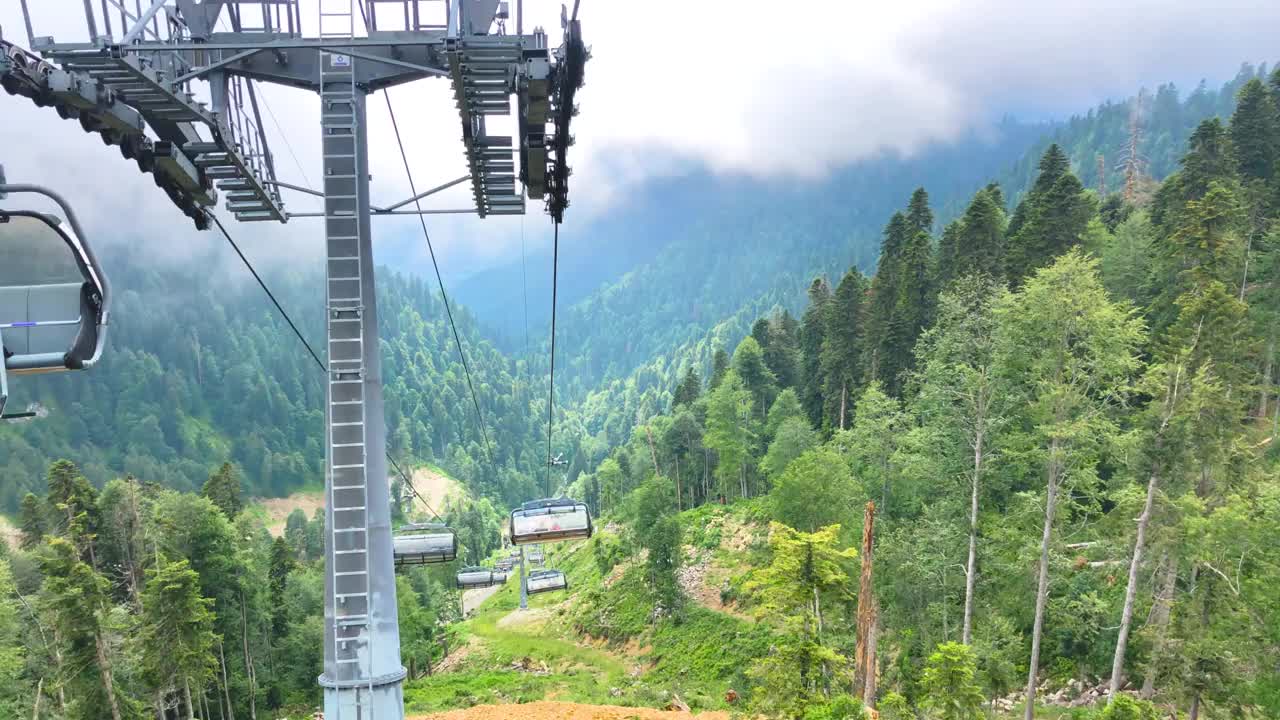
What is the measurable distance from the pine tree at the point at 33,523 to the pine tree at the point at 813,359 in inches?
2093

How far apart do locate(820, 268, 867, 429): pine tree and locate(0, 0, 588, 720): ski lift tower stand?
163 feet

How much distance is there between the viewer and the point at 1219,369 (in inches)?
973

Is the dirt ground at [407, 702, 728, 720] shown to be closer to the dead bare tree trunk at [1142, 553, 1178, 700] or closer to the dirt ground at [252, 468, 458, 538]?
the dead bare tree trunk at [1142, 553, 1178, 700]

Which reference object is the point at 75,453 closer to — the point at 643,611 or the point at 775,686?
the point at 643,611

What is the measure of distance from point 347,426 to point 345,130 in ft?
13.9

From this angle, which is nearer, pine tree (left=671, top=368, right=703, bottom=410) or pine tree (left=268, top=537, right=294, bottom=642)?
pine tree (left=268, top=537, right=294, bottom=642)

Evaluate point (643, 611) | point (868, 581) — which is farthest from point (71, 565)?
point (643, 611)

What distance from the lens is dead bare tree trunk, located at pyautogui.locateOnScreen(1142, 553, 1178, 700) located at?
A: 69.2ft

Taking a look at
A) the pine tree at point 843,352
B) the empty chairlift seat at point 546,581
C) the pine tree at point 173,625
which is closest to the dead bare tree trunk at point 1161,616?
the empty chairlift seat at point 546,581

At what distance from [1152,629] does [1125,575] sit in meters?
2.45

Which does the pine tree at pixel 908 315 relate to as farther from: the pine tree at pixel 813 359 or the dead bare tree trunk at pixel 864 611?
the dead bare tree trunk at pixel 864 611

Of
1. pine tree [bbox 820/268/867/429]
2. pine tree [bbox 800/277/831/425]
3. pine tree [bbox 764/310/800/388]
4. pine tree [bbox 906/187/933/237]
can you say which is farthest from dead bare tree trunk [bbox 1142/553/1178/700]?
pine tree [bbox 764/310/800/388]

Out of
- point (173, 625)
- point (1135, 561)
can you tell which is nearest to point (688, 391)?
point (173, 625)

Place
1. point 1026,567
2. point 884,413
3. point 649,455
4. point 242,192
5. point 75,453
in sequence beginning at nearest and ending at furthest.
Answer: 1. point 242,192
2. point 1026,567
3. point 884,413
4. point 649,455
5. point 75,453
